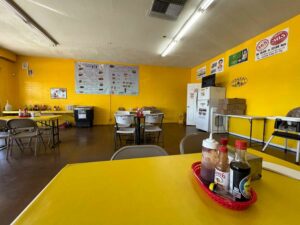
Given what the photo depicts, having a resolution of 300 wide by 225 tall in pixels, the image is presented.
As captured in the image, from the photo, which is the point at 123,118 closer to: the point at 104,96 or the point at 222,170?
the point at 222,170

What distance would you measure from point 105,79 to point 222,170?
264 inches

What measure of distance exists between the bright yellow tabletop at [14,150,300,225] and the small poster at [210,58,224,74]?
18.1ft

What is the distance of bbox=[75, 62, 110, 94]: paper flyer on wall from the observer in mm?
6434

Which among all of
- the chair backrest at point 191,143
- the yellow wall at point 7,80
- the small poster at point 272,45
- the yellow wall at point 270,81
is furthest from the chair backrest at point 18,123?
the small poster at point 272,45

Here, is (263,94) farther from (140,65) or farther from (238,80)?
(140,65)

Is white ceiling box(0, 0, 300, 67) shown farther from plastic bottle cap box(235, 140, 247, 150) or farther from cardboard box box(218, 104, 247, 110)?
plastic bottle cap box(235, 140, 247, 150)

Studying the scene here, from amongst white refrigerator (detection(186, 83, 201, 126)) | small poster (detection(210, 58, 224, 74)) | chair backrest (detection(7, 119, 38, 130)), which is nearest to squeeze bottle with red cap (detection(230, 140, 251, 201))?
chair backrest (detection(7, 119, 38, 130))

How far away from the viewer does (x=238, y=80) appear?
15.5ft

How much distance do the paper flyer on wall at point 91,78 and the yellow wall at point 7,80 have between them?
2.29 metres

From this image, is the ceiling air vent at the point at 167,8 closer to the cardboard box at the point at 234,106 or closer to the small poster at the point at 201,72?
the cardboard box at the point at 234,106

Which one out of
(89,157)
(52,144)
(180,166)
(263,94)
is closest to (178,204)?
(180,166)

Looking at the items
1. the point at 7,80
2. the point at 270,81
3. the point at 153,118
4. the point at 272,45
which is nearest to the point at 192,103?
the point at 270,81

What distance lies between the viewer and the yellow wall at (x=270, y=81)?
321cm

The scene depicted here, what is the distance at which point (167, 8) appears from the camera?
292 centimetres
